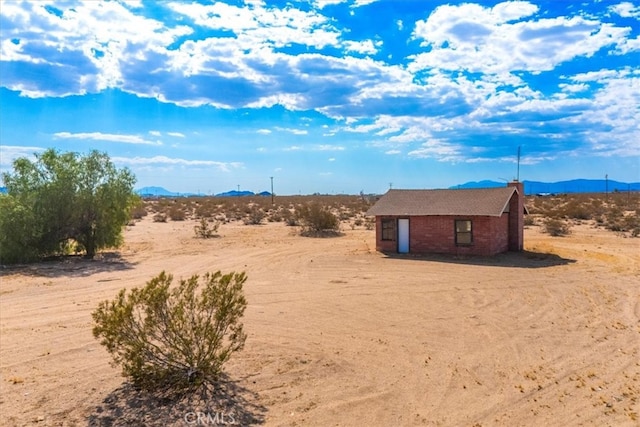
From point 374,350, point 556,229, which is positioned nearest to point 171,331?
point 374,350

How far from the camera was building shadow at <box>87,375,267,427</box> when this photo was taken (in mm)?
5730

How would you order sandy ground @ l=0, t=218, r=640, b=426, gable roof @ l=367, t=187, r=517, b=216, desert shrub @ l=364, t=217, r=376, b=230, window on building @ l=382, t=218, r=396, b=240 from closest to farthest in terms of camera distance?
1. sandy ground @ l=0, t=218, r=640, b=426
2. gable roof @ l=367, t=187, r=517, b=216
3. window on building @ l=382, t=218, r=396, b=240
4. desert shrub @ l=364, t=217, r=376, b=230

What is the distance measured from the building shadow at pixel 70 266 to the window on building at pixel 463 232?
13613 mm

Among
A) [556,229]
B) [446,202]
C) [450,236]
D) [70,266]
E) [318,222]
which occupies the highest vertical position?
[446,202]

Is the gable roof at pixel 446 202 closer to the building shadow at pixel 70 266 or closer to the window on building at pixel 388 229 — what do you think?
the window on building at pixel 388 229

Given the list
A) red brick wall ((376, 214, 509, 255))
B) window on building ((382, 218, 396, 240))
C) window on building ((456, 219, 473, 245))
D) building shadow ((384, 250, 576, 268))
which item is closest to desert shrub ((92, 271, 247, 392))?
building shadow ((384, 250, 576, 268))

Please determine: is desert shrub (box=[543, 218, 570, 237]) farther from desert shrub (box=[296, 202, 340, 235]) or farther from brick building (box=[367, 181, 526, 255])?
desert shrub (box=[296, 202, 340, 235])

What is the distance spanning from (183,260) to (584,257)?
1670cm

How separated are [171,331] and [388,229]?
670 inches

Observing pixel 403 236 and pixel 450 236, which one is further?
pixel 403 236

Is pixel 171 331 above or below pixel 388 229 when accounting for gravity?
below

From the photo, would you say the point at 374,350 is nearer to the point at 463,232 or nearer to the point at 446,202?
the point at 463,232

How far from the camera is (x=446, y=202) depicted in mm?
21922

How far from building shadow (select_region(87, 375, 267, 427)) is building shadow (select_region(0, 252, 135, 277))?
12.0m
